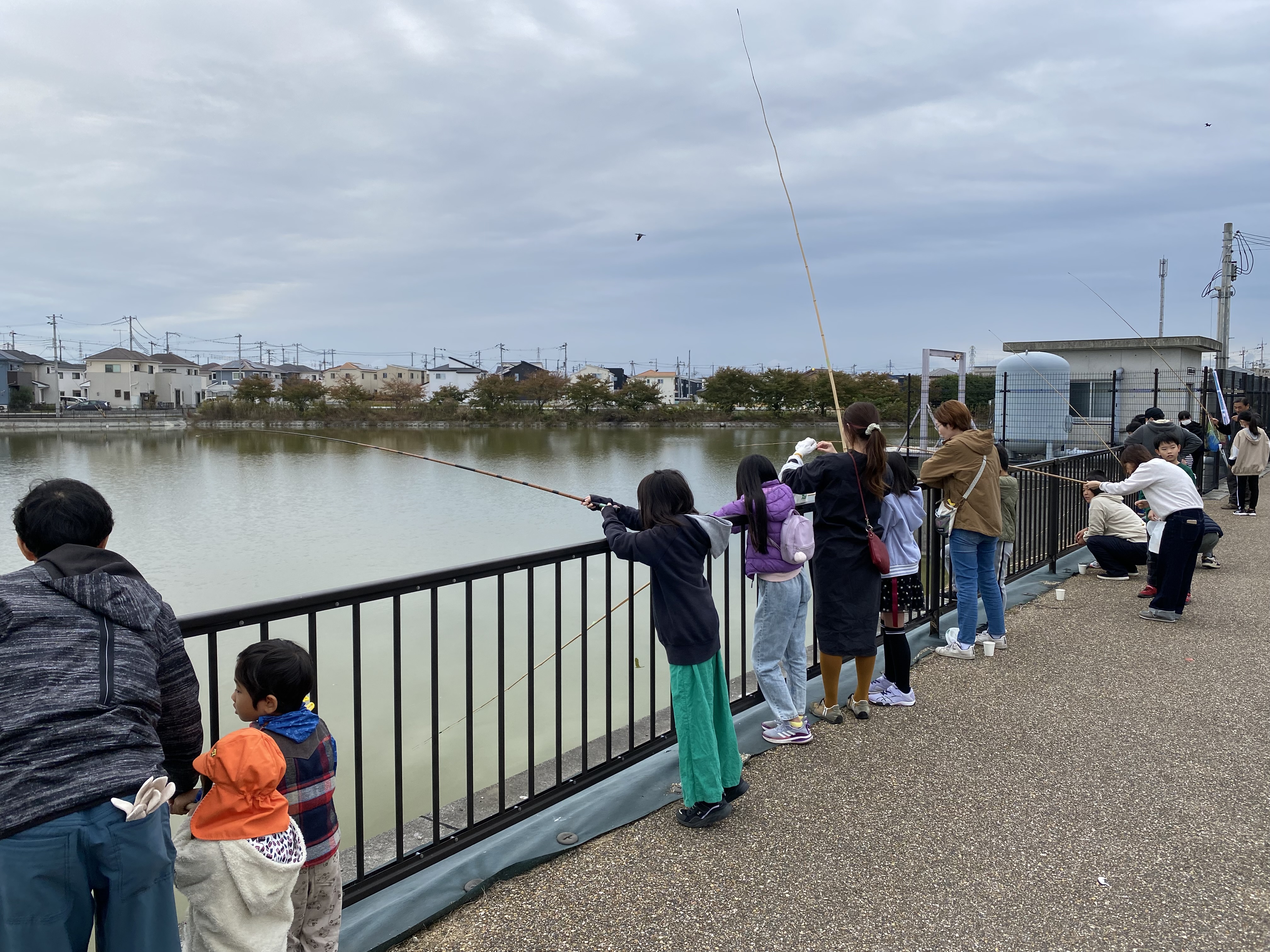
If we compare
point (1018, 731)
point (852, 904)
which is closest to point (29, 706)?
point (852, 904)

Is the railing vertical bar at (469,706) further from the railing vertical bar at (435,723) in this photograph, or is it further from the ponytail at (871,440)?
the ponytail at (871,440)

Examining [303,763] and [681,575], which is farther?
[681,575]

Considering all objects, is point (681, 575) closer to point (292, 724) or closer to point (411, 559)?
point (292, 724)

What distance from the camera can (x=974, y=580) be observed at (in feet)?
Result: 16.7

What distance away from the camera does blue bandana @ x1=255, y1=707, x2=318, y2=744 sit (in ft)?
6.53

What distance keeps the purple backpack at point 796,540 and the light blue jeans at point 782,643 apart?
146mm

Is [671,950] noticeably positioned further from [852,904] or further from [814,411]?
[814,411]

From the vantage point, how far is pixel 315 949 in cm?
209

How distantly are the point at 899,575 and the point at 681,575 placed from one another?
171cm

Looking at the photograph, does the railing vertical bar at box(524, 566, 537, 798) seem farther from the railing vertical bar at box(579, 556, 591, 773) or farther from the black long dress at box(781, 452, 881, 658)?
the black long dress at box(781, 452, 881, 658)

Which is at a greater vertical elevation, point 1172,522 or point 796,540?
point 796,540

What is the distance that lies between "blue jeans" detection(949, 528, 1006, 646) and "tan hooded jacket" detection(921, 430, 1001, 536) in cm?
9

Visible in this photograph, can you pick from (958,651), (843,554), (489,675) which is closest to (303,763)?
(843,554)

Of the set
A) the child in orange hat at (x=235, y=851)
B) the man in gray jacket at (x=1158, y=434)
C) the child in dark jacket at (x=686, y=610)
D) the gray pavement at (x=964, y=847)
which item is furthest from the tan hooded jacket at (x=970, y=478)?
the child in orange hat at (x=235, y=851)
